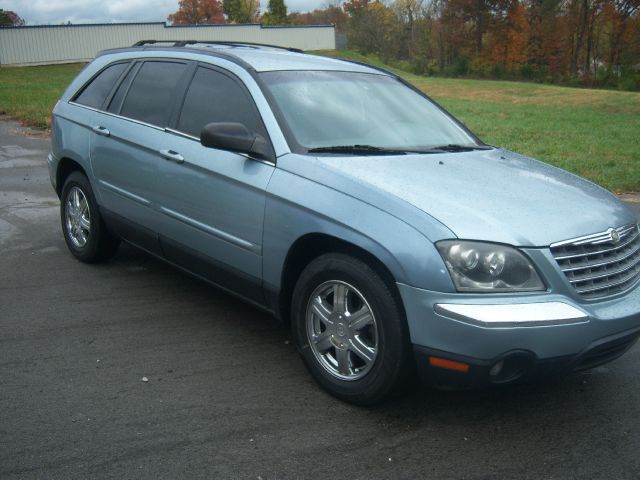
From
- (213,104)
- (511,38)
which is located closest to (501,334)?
(213,104)

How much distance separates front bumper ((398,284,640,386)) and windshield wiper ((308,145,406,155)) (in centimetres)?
115

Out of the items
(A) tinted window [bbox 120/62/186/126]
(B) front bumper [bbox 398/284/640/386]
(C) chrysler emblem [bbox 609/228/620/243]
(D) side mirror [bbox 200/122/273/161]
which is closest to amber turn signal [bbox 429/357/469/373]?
(B) front bumper [bbox 398/284/640/386]

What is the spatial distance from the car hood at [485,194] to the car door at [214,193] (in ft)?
1.90

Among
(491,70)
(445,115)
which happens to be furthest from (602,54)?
(445,115)

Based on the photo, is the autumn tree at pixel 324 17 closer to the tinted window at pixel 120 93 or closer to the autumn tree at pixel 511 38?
the autumn tree at pixel 511 38

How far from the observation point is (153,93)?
5.41 meters

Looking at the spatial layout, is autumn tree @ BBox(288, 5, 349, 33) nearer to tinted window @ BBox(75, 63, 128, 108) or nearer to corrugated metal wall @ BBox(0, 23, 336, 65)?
corrugated metal wall @ BBox(0, 23, 336, 65)

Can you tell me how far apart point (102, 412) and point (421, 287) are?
1.71 m

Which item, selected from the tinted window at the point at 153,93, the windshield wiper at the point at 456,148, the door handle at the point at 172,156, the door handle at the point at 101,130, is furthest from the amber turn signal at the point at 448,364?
the door handle at the point at 101,130

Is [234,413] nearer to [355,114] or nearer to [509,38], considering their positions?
[355,114]

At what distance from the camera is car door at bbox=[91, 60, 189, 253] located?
5.14 metres

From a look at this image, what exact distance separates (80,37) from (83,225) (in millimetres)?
42817

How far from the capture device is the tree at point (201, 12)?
94.2 m

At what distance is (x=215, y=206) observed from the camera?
4492 mm
